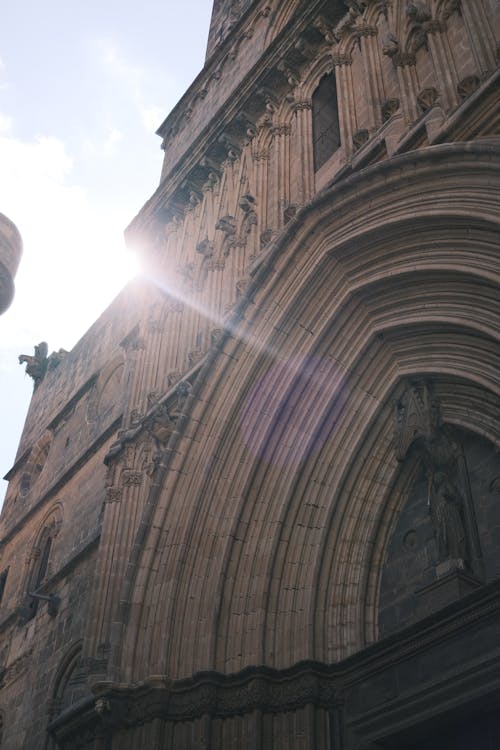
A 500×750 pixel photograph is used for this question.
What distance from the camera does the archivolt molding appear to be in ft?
28.2


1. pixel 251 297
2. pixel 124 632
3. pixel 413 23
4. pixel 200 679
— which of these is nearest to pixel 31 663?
pixel 124 632

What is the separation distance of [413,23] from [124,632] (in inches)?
295

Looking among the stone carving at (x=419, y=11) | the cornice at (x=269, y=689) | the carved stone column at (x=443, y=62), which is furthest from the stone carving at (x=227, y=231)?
the cornice at (x=269, y=689)

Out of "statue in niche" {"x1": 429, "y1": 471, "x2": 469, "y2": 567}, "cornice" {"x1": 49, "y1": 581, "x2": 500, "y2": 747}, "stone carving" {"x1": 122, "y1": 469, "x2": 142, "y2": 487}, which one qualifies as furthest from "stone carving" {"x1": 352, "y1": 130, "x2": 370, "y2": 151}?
"cornice" {"x1": 49, "y1": 581, "x2": 500, "y2": 747}

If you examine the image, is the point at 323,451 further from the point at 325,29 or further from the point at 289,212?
the point at 325,29

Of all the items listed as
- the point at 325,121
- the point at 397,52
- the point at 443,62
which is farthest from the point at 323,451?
the point at 325,121

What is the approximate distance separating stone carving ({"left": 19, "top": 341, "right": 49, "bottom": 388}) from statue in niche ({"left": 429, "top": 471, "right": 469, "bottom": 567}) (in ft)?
50.1

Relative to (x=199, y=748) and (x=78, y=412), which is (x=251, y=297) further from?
(x=78, y=412)

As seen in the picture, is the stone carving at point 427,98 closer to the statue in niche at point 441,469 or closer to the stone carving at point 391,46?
the stone carving at point 391,46

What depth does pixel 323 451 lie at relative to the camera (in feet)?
32.1

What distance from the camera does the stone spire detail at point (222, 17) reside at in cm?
1814

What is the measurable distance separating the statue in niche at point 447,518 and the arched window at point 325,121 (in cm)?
497

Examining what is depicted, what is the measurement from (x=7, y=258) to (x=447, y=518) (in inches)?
278

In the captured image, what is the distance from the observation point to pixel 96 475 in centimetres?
1438
